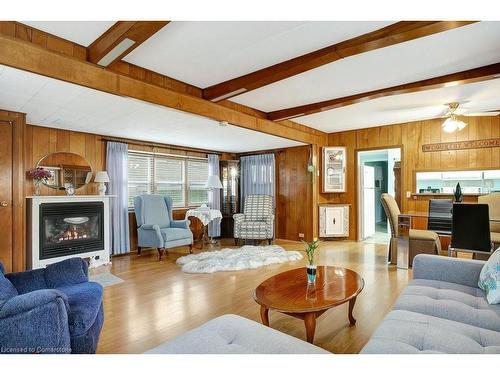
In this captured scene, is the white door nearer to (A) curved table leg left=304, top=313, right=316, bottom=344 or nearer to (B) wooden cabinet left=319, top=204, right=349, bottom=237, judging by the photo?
(B) wooden cabinet left=319, top=204, right=349, bottom=237

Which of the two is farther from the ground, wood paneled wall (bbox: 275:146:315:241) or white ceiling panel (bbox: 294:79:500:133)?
white ceiling panel (bbox: 294:79:500:133)

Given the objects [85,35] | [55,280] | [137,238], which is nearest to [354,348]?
[55,280]

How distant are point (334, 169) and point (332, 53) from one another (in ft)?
13.4

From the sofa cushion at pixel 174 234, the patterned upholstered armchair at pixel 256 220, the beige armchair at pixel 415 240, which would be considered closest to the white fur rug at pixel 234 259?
the sofa cushion at pixel 174 234

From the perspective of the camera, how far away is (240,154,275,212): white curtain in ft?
22.5

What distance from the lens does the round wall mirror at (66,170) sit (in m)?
4.36

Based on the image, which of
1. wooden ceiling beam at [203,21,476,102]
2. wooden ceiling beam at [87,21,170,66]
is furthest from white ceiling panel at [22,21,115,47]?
wooden ceiling beam at [203,21,476,102]

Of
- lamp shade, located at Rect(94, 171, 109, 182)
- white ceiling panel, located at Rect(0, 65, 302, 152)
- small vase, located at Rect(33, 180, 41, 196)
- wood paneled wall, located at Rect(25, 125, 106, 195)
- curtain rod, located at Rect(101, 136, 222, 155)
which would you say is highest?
white ceiling panel, located at Rect(0, 65, 302, 152)

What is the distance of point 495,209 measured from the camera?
3832 mm

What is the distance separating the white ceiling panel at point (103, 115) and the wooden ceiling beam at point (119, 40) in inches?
17.2

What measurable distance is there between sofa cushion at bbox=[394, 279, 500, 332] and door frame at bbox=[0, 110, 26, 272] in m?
3.98

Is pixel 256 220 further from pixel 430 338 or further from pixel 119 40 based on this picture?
pixel 430 338

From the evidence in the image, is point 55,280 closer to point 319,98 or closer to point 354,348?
point 354,348

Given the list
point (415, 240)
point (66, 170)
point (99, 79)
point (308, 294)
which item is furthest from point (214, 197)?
point (308, 294)
